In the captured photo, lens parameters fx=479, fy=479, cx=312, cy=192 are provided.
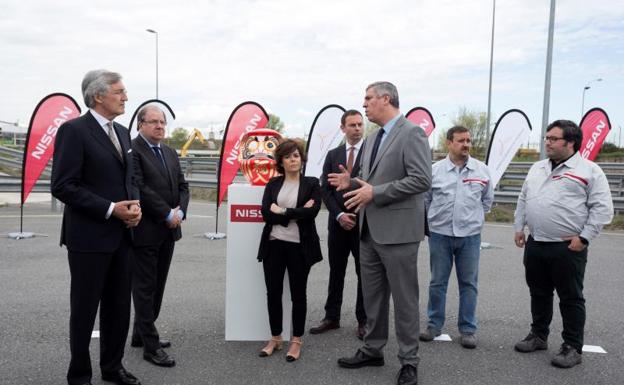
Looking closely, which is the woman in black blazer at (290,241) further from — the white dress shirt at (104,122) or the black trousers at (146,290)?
the white dress shirt at (104,122)

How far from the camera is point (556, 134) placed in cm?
368

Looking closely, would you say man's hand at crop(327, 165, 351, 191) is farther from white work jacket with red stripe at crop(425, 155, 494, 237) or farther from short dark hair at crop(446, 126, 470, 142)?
short dark hair at crop(446, 126, 470, 142)

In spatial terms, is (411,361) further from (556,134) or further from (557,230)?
(556,134)

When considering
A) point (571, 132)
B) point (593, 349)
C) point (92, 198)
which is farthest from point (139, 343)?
point (571, 132)

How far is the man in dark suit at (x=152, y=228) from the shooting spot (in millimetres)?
3525

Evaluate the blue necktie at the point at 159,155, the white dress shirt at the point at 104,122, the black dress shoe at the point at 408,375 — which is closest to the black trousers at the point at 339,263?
the black dress shoe at the point at 408,375

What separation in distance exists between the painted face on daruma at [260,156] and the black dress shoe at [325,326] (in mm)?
1346

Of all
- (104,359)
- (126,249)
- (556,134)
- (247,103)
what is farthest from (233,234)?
(247,103)

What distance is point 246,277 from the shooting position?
3.95 metres

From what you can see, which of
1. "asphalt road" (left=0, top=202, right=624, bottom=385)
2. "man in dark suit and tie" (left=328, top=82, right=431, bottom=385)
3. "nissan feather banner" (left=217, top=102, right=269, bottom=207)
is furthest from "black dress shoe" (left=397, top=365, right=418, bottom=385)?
"nissan feather banner" (left=217, top=102, right=269, bottom=207)

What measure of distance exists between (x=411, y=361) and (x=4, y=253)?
6.10 metres

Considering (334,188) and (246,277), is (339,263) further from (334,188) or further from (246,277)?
(246,277)

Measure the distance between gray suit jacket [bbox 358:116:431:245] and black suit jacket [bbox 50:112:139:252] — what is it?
165cm

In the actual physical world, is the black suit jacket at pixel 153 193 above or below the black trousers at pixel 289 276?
above
